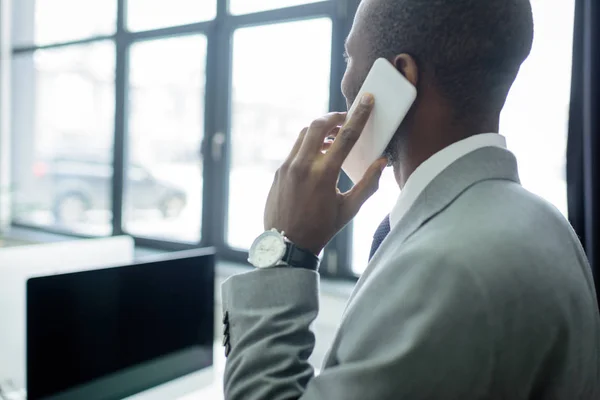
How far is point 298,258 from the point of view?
68cm

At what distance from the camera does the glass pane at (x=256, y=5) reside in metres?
2.73

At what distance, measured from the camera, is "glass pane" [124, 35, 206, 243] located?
328 centimetres

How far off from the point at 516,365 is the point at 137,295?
0.97m

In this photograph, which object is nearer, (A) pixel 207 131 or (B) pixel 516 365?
(B) pixel 516 365

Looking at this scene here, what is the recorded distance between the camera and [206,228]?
3.18m

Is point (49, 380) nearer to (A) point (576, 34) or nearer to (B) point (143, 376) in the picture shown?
(B) point (143, 376)

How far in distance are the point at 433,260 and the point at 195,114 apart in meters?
2.93

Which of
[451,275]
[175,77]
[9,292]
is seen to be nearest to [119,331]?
[9,292]

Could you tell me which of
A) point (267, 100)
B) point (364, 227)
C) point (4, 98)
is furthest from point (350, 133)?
point (4, 98)

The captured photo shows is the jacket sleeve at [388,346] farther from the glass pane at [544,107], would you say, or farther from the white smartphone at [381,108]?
the glass pane at [544,107]

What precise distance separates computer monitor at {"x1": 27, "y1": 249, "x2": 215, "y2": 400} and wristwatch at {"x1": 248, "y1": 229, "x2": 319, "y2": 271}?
623mm

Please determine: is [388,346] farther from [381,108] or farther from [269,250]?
[381,108]

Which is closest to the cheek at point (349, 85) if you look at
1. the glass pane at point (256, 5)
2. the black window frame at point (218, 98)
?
the black window frame at point (218, 98)

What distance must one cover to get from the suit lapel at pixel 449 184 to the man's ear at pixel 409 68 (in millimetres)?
113
